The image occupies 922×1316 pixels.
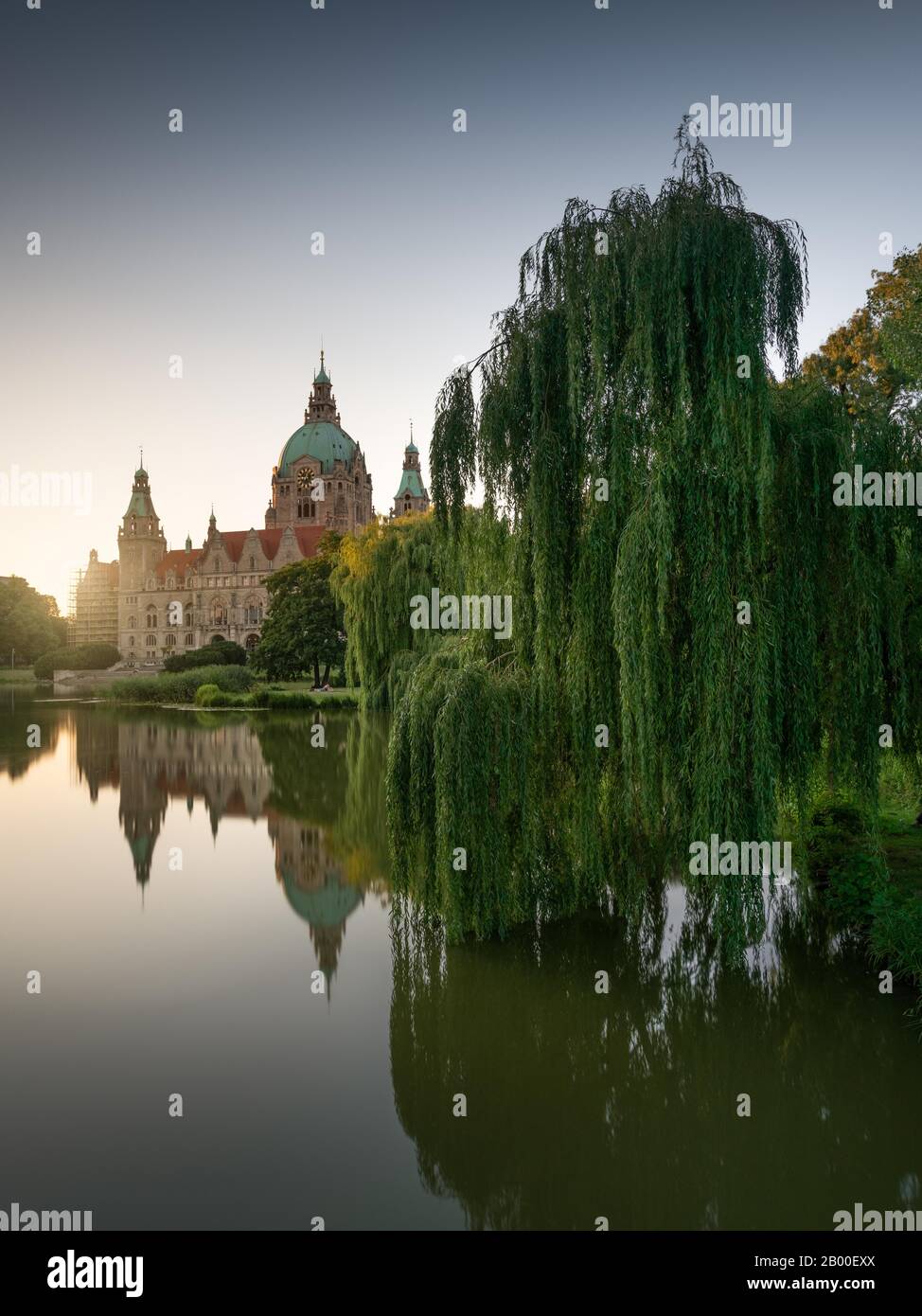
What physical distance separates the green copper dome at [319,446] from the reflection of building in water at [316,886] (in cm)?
7609

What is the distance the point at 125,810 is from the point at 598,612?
39.6ft

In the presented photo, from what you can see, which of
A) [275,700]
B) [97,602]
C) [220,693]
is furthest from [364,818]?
[97,602]

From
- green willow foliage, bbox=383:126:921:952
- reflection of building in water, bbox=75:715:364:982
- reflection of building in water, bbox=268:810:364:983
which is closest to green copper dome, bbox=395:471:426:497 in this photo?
reflection of building in water, bbox=75:715:364:982

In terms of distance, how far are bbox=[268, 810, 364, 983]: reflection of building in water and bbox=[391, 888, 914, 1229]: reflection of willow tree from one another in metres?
1.12

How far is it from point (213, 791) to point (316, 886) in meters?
7.56

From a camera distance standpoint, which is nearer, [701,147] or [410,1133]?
[410,1133]

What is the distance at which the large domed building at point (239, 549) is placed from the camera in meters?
78.4

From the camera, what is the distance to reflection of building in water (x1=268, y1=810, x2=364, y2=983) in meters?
8.79

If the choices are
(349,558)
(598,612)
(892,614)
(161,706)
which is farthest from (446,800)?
(161,706)

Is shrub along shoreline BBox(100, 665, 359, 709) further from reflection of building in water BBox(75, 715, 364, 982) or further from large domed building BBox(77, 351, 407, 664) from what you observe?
large domed building BBox(77, 351, 407, 664)

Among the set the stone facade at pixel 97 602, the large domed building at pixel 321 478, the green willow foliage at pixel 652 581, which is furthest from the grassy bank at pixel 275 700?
the stone facade at pixel 97 602

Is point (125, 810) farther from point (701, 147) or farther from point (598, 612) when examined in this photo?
point (701, 147)

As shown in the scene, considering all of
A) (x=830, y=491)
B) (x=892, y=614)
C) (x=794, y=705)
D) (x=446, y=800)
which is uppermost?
(x=830, y=491)

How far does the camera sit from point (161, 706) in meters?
39.8
